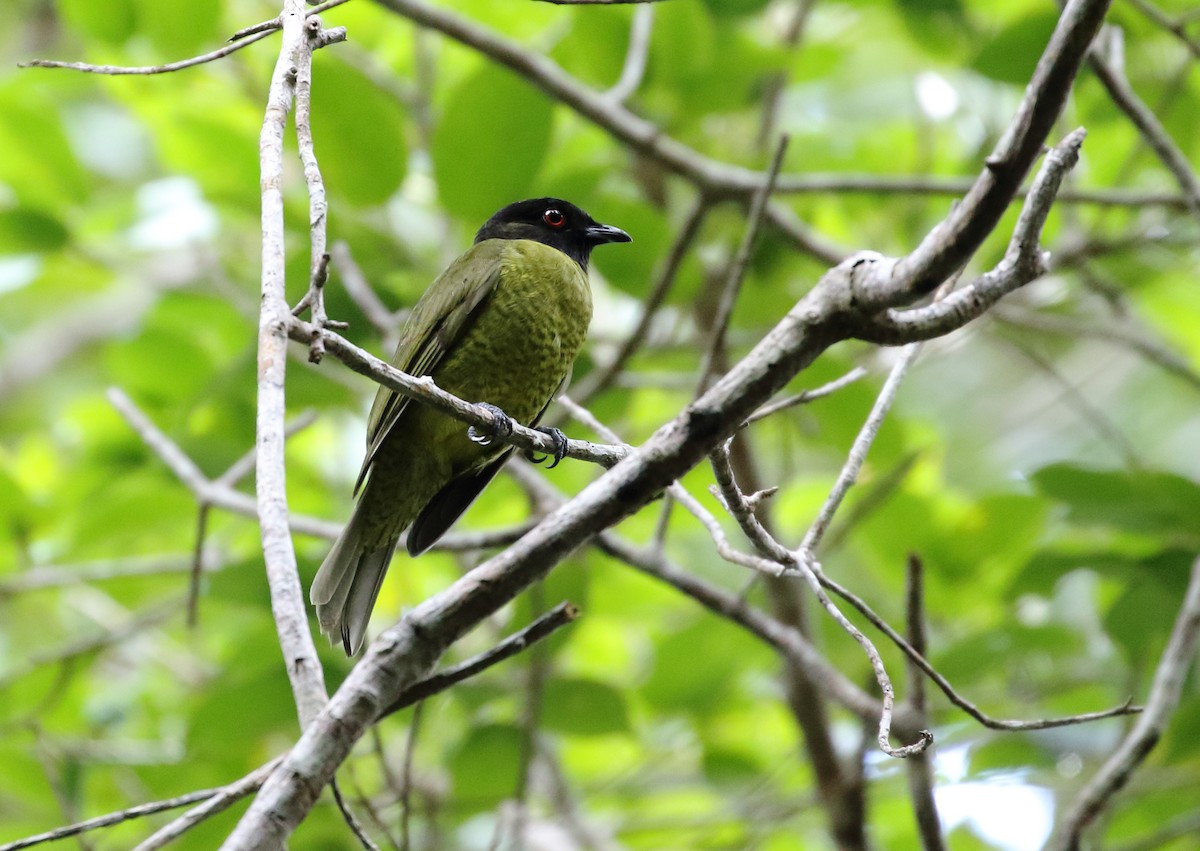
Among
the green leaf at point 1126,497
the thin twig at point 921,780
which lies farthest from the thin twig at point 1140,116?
the thin twig at point 921,780

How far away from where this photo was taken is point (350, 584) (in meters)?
3.92

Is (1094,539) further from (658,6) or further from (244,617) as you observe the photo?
(244,617)

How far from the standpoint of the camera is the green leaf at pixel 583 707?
3957 millimetres

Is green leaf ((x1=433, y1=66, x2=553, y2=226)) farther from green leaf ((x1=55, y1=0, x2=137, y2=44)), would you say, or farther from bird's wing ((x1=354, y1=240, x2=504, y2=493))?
green leaf ((x1=55, y1=0, x2=137, y2=44))

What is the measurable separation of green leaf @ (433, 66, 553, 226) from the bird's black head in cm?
55

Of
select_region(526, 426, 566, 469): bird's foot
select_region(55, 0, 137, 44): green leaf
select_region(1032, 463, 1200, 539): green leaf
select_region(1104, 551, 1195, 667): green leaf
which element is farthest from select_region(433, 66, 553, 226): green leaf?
select_region(1104, 551, 1195, 667): green leaf

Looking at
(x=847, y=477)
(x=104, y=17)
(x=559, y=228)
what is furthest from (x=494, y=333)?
(x=847, y=477)

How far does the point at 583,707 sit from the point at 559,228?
1.83 m

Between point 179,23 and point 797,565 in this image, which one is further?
point 179,23

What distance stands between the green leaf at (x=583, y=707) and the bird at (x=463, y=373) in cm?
60

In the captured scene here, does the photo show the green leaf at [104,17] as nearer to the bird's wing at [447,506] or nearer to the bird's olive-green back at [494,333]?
the bird's olive-green back at [494,333]

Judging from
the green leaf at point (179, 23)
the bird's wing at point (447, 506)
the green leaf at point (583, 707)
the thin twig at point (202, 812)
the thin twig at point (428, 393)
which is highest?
the green leaf at point (179, 23)

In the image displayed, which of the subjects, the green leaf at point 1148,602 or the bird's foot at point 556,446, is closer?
the bird's foot at point 556,446

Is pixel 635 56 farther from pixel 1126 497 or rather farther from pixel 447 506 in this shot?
pixel 1126 497
